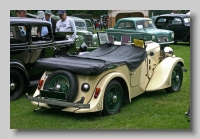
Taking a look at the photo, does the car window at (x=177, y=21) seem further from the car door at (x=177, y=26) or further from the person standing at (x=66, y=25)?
the person standing at (x=66, y=25)

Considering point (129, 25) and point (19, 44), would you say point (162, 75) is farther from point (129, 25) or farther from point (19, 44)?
point (129, 25)

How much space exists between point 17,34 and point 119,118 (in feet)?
9.13

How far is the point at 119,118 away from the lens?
5.20 metres

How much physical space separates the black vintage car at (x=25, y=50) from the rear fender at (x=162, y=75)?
187 cm

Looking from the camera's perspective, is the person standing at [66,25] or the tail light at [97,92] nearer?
the tail light at [97,92]

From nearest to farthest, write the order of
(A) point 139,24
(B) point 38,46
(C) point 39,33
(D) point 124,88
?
→ (D) point 124,88 < (B) point 38,46 < (C) point 39,33 < (A) point 139,24

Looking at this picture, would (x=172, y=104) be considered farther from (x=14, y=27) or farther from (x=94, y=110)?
(x=14, y=27)

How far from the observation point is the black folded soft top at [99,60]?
4928 mm

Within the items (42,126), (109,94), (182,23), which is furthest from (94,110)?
→ (182,23)

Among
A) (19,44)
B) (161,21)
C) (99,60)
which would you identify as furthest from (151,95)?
(161,21)

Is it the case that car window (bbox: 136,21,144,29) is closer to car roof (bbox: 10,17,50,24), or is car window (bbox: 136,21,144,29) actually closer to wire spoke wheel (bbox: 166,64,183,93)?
wire spoke wheel (bbox: 166,64,183,93)

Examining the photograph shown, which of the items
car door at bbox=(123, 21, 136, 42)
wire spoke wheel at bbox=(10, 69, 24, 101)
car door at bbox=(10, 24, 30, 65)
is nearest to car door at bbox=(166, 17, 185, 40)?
car door at bbox=(123, 21, 136, 42)

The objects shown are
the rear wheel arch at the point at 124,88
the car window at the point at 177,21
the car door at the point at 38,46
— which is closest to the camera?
the rear wheel arch at the point at 124,88

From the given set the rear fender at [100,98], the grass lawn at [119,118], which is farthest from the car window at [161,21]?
the rear fender at [100,98]
